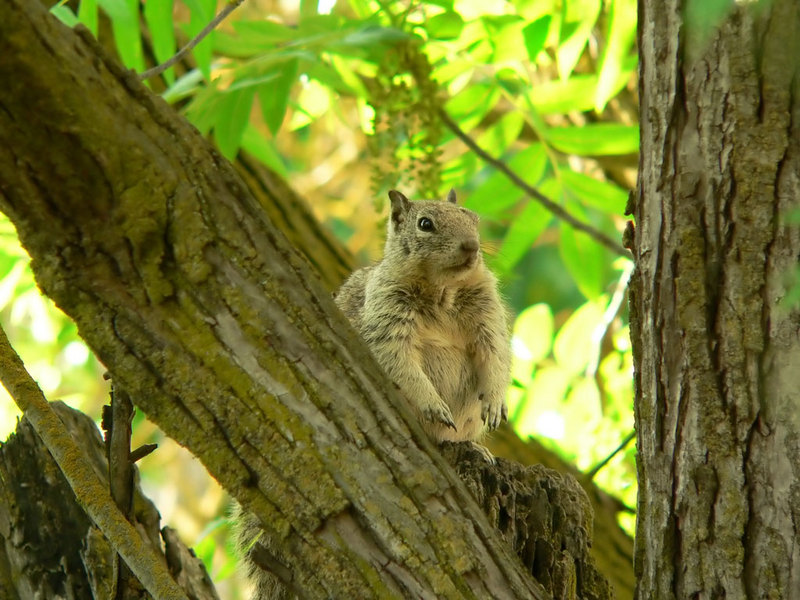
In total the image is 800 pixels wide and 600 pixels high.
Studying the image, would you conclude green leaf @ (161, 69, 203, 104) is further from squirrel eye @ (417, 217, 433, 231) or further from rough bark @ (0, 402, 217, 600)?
rough bark @ (0, 402, 217, 600)

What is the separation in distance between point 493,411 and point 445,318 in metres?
0.53

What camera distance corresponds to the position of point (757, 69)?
2119mm

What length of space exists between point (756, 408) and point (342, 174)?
245 inches

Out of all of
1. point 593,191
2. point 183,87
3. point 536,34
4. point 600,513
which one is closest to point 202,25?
point 183,87

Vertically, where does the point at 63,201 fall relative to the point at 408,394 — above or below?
below

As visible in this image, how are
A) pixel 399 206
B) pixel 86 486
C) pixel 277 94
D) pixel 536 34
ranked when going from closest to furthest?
pixel 86 486 → pixel 536 34 → pixel 277 94 → pixel 399 206

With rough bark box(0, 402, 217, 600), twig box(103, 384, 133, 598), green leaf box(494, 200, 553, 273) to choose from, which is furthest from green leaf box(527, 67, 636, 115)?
rough bark box(0, 402, 217, 600)

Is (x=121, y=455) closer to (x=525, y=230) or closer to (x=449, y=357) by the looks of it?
(x=449, y=357)

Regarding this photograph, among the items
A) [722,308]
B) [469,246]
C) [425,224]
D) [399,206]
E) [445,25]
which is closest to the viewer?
[722,308]

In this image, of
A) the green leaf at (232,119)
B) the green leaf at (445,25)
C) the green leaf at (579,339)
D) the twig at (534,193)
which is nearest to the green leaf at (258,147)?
the green leaf at (232,119)

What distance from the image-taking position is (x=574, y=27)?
359cm

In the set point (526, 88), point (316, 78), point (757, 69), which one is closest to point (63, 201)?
point (757, 69)

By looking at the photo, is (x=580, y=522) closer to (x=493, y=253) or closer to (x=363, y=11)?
(x=493, y=253)

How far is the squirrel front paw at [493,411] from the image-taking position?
3.73 meters
